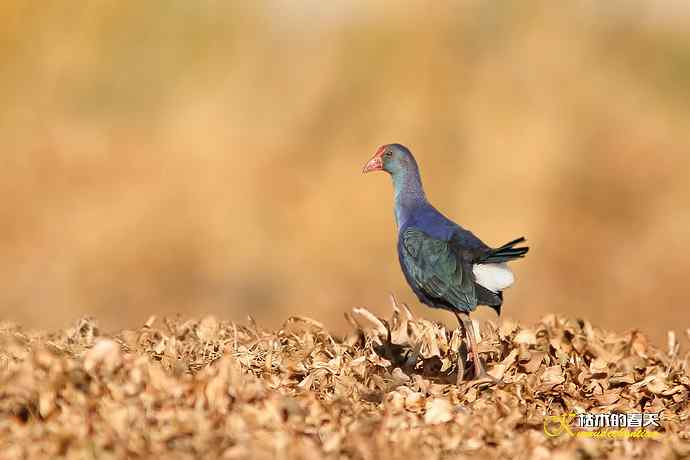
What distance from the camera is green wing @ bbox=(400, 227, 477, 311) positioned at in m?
5.96

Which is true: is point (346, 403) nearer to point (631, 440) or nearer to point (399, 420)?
point (399, 420)

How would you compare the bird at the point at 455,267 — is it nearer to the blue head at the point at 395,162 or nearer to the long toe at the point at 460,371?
the long toe at the point at 460,371

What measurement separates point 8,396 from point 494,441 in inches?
79.9

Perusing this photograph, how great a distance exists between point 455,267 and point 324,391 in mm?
1197

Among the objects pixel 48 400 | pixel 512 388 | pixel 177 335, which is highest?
pixel 177 335

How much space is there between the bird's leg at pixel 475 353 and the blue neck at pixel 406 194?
1.04 metres

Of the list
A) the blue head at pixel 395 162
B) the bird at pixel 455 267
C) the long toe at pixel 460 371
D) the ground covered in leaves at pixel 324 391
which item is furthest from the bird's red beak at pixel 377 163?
the long toe at pixel 460 371

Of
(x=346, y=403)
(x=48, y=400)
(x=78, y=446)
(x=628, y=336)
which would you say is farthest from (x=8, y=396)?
(x=628, y=336)

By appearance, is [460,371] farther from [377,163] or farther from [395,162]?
[377,163]

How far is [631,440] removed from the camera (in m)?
4.64

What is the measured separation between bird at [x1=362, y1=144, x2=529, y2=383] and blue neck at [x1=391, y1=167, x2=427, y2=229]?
188 mm

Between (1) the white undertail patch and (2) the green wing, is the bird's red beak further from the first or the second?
(1) the white undertail patch

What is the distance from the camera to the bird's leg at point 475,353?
5.51 meters

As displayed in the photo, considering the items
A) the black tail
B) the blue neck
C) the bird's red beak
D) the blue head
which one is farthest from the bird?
the bird's red beak
